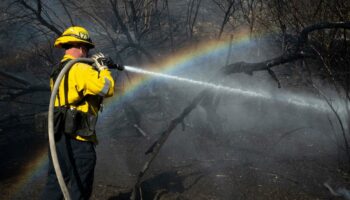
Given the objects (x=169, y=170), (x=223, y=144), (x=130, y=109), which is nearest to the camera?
(x=169, y=170)

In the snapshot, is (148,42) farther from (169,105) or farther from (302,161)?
(302,161)

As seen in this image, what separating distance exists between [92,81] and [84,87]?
12cm

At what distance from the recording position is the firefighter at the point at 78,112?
339cm

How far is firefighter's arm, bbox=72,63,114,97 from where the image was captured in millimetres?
3320

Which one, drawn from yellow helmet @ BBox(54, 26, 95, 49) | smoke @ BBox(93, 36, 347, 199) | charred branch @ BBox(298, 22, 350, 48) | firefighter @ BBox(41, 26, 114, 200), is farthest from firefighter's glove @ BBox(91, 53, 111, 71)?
charred branch @ BBox(298, 22, 350, 48)

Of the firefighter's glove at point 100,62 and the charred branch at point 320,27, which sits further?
the charred branch at point 320,27

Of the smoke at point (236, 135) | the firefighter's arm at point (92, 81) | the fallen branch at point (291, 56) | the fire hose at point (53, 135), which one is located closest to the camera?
the fire hose at point (53, 135)

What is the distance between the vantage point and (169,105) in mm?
9078

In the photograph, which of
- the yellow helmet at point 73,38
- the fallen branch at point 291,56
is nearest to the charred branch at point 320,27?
the fallen branch at point 291,56

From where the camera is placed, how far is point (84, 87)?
338cm

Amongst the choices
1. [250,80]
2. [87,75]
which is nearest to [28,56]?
[250,80]

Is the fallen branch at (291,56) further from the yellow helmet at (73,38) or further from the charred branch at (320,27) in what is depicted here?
the yellow helmet at (73,38)

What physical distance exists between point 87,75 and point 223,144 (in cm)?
420

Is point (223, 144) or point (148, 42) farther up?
point (148, 42)
